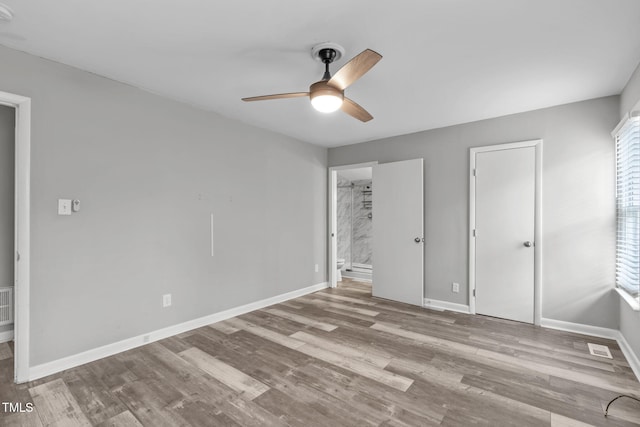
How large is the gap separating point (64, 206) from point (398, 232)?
12.4ft

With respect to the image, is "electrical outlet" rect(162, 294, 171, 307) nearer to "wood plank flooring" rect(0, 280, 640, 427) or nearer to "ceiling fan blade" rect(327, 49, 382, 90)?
"wood plank flooring" rect(0, 280, 640, 427)

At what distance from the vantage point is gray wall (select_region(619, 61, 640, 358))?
2.37m

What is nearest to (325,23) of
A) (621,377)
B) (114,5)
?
(114,5)

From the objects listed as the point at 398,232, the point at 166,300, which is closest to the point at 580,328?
the point at 398,232

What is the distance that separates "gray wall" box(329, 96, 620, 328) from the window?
0.10 meters

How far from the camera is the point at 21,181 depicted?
7.21 ft

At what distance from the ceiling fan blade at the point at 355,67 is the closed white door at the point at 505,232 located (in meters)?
2.57

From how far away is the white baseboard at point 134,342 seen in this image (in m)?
2.29

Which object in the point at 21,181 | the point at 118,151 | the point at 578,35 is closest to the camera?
the point at 578,35

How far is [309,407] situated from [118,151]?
2647 mm

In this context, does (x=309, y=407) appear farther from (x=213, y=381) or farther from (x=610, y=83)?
(x=610, y=83)

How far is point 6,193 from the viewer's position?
9.74ft

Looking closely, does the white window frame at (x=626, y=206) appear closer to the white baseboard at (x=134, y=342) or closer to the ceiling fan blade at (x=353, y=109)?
the ceiling fan blade at (x=353, y=109)

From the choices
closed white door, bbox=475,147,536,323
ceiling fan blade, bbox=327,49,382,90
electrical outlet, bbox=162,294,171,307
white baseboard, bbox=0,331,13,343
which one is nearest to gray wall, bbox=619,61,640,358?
closed white door, bbox=475,147,536,323
